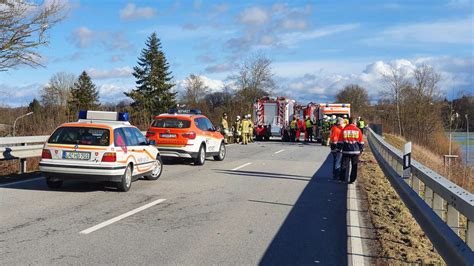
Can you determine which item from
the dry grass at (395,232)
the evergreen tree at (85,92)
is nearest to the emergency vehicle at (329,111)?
the dry grass at (395,232)

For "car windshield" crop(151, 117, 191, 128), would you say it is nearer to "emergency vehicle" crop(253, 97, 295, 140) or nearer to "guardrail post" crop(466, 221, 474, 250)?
"guardrail post" crop(466, 221, 474, 250)

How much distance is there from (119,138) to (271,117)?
88.9 ft

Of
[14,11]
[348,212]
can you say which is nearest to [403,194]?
[348,212]

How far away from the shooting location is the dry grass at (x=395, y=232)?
6.26 meters

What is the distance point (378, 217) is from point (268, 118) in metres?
28.8

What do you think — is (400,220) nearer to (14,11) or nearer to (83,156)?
(83,156)

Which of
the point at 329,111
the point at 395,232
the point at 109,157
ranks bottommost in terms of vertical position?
the point at 395,232

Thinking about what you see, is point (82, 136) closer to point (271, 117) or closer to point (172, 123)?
point (172, 123)

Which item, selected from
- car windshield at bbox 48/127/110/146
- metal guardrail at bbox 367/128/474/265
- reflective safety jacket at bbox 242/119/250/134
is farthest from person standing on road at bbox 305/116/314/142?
metal guardrail at bbox 367/128/474/265

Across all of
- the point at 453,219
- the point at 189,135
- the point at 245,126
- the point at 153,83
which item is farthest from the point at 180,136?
the point at 153,83

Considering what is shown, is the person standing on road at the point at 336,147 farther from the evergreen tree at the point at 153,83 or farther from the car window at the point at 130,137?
the evergreen tree at the point at 153,83

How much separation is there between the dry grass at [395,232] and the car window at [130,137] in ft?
17.3

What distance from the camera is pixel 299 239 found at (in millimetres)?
7062

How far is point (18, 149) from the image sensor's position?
518 inches
